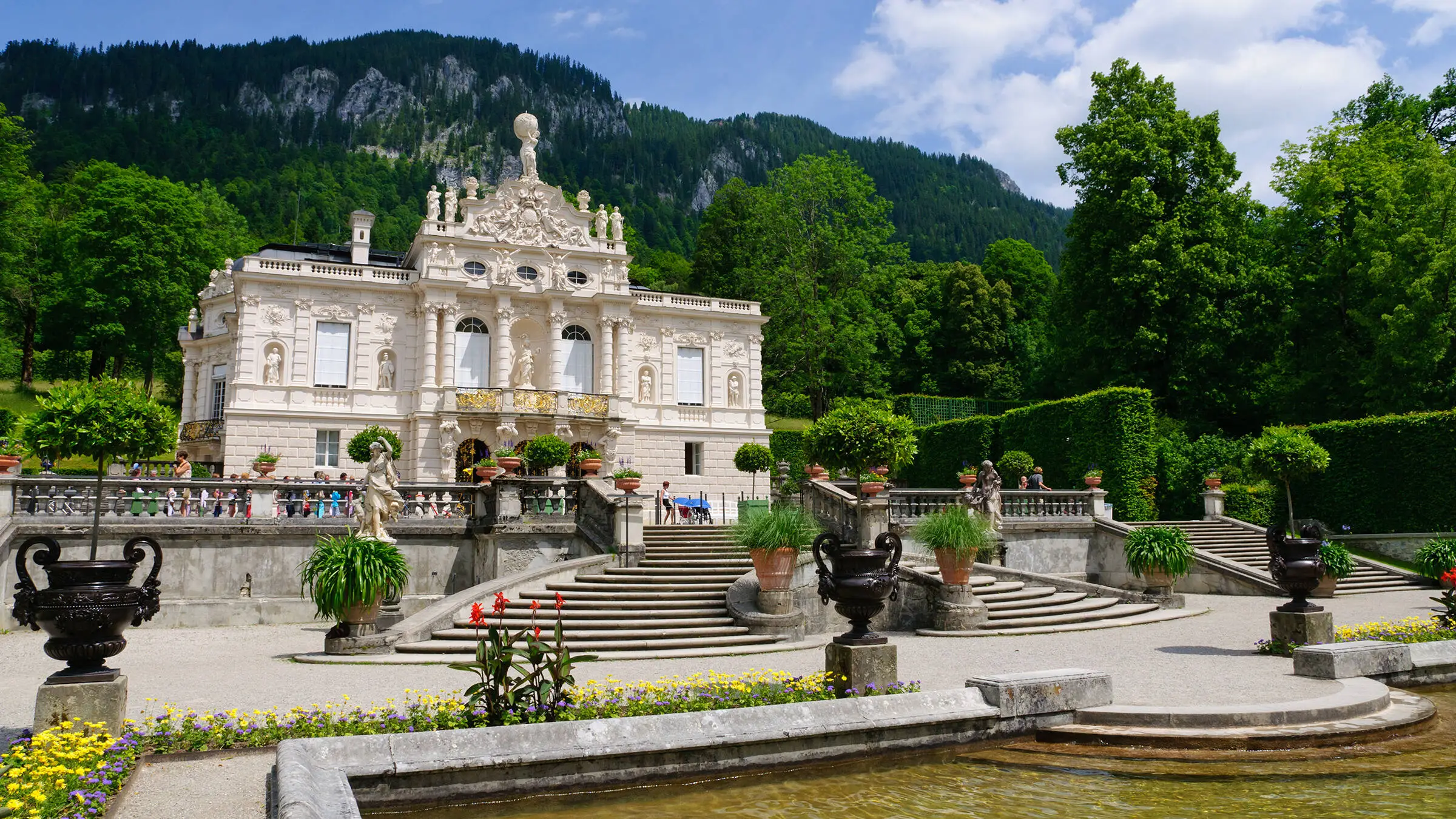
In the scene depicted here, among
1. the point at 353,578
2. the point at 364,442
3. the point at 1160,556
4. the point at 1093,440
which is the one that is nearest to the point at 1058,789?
the point at 353,578

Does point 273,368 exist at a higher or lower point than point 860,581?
higher

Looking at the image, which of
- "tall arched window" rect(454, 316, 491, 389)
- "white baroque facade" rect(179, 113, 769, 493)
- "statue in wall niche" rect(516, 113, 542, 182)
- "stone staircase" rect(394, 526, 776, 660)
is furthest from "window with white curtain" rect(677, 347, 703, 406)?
"stone staircase" rect(394, 526, 776, 660)

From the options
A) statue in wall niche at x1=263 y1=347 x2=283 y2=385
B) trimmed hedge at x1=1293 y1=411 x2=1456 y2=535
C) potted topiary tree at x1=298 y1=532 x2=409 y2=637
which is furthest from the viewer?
statue in wall niche at x1=263 y1=347 x2=283 y2=385

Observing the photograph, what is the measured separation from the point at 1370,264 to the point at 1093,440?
10.8 metres

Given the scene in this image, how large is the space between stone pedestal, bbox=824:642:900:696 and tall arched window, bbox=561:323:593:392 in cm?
2769

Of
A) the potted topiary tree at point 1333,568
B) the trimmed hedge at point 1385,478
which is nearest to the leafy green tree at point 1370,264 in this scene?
the trimmed hedge at point 1385,478

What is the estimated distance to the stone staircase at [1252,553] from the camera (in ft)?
71.5

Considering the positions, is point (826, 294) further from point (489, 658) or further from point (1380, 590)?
point (489, 658)

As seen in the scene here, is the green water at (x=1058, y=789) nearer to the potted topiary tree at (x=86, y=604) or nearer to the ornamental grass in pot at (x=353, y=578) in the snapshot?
the potted topiary tree at (x=86, y=604)

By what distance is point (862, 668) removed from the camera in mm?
8922

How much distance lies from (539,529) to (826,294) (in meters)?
32.6

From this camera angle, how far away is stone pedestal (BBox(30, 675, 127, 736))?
6.86 meters

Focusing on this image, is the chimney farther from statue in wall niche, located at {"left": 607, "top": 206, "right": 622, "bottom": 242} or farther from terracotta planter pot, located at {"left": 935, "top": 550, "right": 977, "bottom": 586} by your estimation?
terracotta planter pot, located at {"left": 935, "top": 550, "right": 977, "bottom": 586}

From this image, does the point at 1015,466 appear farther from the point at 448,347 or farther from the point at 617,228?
the point at 448,347
